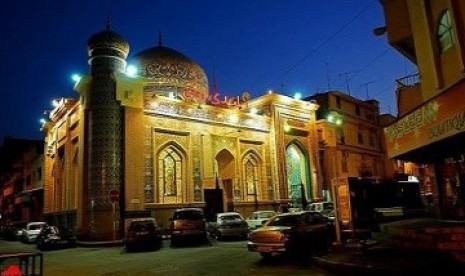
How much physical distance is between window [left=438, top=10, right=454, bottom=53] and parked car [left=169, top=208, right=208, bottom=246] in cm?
1171

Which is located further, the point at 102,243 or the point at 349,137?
the point at 349,137

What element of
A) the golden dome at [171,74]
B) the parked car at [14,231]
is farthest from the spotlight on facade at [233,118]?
the parked car at [14,231]

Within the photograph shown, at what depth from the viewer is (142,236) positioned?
54.4ft

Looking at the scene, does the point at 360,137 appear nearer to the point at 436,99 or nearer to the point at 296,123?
the point at 296,123

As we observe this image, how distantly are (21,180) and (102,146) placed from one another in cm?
2806

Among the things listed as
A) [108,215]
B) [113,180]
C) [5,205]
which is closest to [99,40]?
[113,180]

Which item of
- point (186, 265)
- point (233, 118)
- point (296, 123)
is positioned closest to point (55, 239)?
point (186, 265)

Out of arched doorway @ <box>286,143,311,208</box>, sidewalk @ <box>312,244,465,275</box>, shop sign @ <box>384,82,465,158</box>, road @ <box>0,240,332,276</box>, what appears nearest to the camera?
sidewalk @ <box>312,244,465,275</box>

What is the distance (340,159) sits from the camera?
36.3m

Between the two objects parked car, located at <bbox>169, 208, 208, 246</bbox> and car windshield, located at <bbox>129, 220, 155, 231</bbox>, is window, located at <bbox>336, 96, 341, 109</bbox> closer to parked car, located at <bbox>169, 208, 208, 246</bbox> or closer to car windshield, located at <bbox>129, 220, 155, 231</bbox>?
parked car, located at <bbox>169, 208, 208, 246</bbox>

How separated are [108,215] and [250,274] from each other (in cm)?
1304

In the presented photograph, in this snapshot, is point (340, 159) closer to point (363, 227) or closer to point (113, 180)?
point (113, 180)

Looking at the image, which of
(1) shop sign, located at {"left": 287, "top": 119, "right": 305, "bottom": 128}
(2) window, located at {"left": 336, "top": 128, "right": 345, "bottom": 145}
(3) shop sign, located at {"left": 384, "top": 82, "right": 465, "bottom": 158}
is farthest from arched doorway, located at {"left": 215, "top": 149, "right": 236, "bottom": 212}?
(3) shop sign, located at {"left": 384, "top": 82, "right": 465, "bottom": 158}

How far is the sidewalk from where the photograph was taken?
8.19 m
